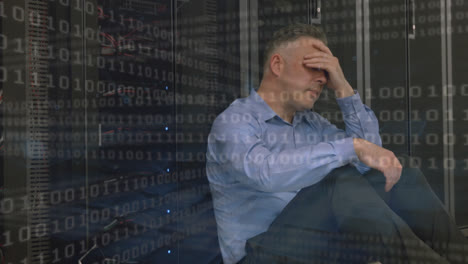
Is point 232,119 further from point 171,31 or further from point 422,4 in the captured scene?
point 422,4

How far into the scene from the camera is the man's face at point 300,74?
823 millimetres

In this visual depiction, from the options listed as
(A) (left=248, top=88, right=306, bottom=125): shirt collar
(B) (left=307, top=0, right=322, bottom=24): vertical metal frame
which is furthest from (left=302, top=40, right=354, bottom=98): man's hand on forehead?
(B) (left=307, top=0, right=322, bottom=24): vertical metal frame

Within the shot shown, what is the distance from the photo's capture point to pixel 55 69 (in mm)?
645

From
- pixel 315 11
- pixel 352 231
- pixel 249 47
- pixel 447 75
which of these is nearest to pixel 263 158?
pixel 352 231

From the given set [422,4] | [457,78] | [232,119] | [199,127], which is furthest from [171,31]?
[457,78]

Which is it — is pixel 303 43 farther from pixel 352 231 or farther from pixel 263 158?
pixel 352 231

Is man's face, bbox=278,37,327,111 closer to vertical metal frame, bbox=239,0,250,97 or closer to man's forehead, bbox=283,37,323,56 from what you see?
man's forehead, bbox=283,37,323,56

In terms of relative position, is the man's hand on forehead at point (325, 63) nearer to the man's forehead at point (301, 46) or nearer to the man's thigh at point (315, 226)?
the man's forehead at point (301, 46)

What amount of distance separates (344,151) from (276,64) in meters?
0.29

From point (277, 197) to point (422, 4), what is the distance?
1.05 metres

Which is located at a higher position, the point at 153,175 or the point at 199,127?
the point at 199,127

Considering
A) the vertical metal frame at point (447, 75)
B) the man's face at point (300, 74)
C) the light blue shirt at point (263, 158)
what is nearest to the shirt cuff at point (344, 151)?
the light blue shirt at point (263, 158)

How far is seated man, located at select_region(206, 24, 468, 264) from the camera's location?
60 centimetres

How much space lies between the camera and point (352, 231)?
59cm
